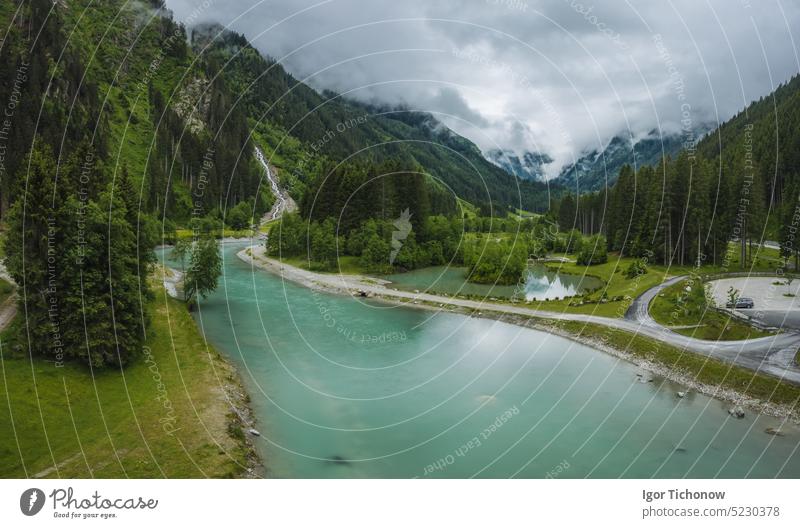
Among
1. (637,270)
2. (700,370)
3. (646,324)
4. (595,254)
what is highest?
(595,254)

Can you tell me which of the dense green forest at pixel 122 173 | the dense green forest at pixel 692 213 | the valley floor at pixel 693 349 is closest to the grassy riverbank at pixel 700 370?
the valley floor at pixel 693 349

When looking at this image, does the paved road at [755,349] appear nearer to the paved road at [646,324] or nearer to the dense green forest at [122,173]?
the paved road at [646,324]

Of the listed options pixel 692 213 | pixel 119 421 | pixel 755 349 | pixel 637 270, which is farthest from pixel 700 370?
pixel 692 213

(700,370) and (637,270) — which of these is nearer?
(700,370)

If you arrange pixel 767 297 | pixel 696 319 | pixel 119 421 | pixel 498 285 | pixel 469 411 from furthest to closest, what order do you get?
pixel 498 285 → pixel 767 297 → pixel 696 319 → pixel 469 411 → pixel 119 421

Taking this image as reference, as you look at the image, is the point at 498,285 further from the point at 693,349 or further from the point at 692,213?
the point at 693,349

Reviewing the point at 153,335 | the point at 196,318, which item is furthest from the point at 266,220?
the point at 153,335

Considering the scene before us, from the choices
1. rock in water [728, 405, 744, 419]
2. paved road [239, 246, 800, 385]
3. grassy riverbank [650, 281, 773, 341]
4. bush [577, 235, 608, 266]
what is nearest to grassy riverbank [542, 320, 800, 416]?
paved road [239, 246, 800, 385]
